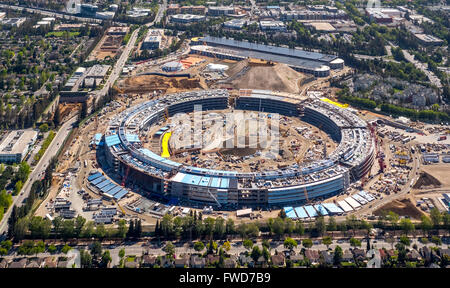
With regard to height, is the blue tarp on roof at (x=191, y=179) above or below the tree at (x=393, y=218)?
above

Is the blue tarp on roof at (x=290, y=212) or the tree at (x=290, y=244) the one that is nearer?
the tree at (x=290, y=244)

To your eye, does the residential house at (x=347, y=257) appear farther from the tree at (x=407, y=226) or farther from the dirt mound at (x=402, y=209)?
the dirt mound at (x=402, y=209)

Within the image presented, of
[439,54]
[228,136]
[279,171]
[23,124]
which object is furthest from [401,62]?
[23,124]

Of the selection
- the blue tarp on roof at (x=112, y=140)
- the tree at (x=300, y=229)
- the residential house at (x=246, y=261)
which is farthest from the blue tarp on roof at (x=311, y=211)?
the blue tarp on roof at (x=112, y=140)

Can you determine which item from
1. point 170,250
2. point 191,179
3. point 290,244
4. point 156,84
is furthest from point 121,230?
point 156,84

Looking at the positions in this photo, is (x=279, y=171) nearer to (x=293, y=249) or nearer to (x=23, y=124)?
(x=293, y=249)

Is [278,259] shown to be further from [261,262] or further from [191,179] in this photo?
[191,179]
